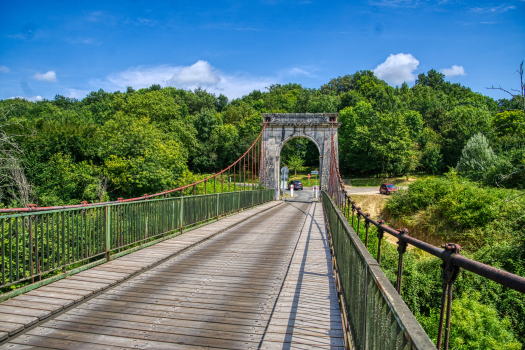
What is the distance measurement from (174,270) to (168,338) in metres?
2.21

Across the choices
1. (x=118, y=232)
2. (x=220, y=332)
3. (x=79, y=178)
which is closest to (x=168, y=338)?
(x=220, y=332)

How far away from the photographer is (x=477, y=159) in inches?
1123

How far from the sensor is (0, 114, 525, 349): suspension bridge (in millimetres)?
1834

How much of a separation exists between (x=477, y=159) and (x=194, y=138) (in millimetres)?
29556

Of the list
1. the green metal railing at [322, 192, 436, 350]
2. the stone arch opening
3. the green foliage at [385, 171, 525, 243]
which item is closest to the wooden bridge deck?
the green metal railing at [322, 192, 436, 350]

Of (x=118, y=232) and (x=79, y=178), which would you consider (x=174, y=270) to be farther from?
(x=79, y=178)

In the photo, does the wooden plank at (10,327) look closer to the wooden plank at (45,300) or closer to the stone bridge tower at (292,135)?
the wooden plank at (45,300)

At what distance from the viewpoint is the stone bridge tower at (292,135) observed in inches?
1012

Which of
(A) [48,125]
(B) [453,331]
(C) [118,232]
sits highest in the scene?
(A) [48,125]

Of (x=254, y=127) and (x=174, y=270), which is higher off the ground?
(x=254, y=127)

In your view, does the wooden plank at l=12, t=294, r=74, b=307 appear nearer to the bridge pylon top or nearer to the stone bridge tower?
the stone bridge tower

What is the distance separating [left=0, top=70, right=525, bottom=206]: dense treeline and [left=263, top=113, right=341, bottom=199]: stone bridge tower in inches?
244

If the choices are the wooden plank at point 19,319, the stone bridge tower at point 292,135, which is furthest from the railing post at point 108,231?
the stone bridge tower at point 292,135

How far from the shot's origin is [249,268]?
17.2 feet
